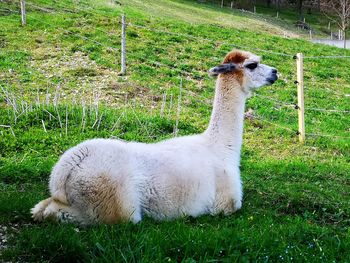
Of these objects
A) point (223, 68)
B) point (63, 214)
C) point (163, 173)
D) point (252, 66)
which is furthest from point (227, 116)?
point (63, 214)

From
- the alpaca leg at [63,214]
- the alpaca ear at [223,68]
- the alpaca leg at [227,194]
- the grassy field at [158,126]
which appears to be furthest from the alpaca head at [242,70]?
the alpaca leg at [63,214]

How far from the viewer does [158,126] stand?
36.6ft

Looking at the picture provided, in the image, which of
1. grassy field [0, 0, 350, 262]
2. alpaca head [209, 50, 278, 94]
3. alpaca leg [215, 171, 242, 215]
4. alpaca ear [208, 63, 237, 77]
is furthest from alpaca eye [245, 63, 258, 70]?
grassy field [0, 0, 350, 262]

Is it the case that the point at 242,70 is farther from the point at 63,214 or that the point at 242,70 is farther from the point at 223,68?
the point at 63,214

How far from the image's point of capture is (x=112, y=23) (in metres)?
22.5

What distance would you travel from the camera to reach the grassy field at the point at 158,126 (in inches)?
166

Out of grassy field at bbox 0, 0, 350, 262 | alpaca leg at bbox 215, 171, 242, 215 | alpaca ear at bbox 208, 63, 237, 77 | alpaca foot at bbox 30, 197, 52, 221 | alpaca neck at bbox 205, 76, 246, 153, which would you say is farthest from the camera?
alpaca ear at bbox 208, 63, 237, 77

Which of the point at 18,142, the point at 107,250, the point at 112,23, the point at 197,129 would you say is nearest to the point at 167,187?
the point at 107,250

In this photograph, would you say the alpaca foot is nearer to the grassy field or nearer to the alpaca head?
the grassy field

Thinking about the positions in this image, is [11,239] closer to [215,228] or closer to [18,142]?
[215,228]

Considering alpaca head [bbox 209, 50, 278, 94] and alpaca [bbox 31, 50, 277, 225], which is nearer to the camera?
alpaca [bbox 31, 50, 277, 225]

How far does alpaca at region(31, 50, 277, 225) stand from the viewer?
4.57m

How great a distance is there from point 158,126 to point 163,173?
6.12m

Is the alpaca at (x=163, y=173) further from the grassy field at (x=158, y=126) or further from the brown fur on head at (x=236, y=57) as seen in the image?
the grassy field at (x=158, y=126)
